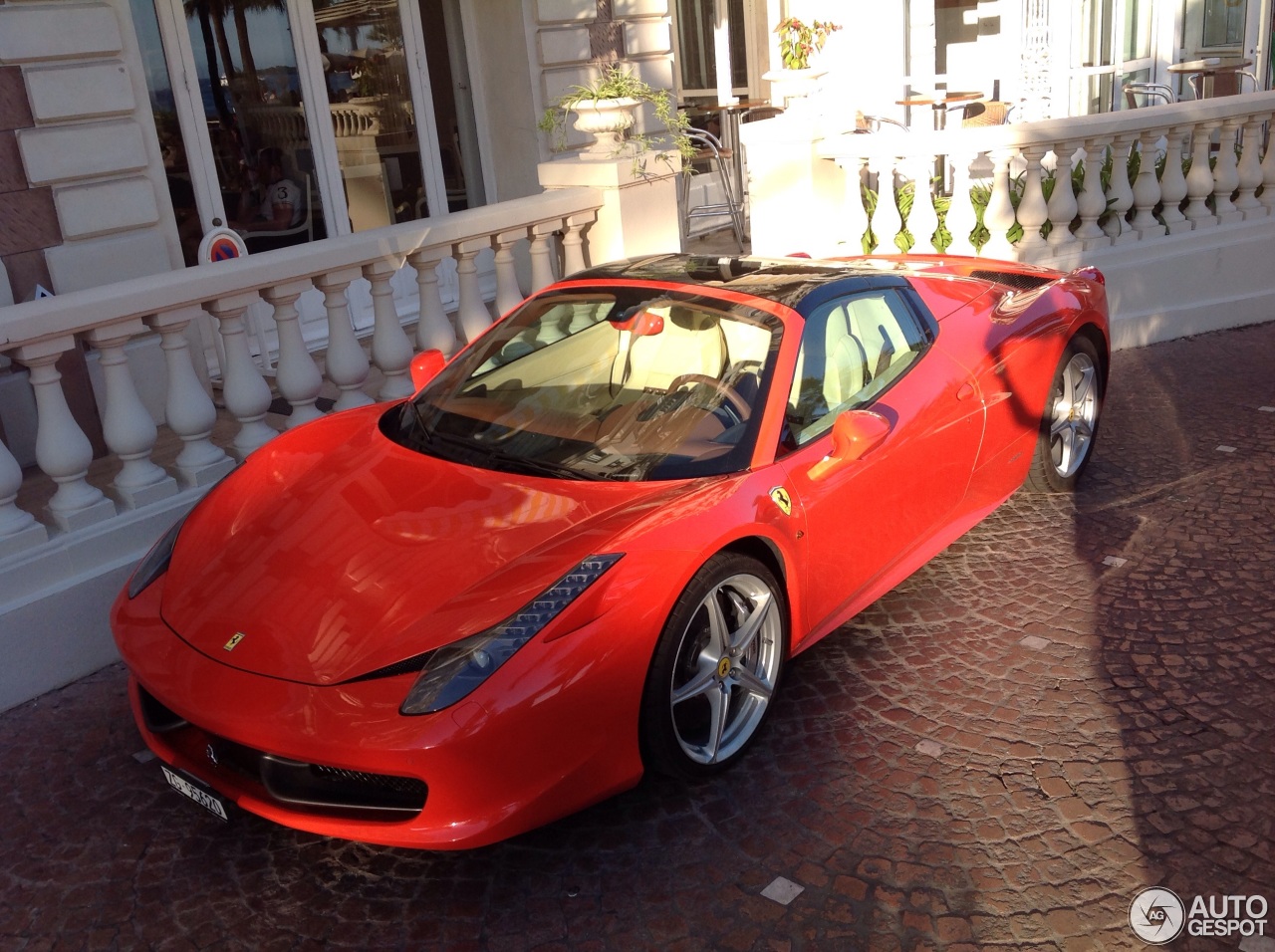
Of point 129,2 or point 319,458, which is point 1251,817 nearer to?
point 319,458

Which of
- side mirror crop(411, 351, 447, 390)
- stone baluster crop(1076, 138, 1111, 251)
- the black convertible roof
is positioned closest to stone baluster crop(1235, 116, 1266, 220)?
stone baluster crop(1076, 138, 1111, 251)

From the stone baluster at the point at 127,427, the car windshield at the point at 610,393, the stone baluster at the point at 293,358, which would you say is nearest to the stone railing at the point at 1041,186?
the stone baluster at the point at 293,358

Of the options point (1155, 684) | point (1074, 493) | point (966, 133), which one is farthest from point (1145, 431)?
point (1155, 684)

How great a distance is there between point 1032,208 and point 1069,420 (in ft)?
9.71

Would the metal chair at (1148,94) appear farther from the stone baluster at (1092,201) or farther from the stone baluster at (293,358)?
the stone baluster at (293,358)

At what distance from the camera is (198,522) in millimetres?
4062

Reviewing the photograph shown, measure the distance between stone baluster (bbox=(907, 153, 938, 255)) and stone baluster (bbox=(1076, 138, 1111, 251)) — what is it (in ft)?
3.32

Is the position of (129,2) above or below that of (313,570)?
above

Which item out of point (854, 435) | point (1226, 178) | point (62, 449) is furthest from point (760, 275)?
point (1226, 178)

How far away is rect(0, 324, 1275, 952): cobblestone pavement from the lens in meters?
3.18

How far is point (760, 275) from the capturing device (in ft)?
14.9

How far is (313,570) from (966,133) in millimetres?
5902

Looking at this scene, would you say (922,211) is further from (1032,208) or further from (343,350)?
(343,350)

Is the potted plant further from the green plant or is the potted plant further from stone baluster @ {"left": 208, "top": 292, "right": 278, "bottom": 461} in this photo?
the green plant
